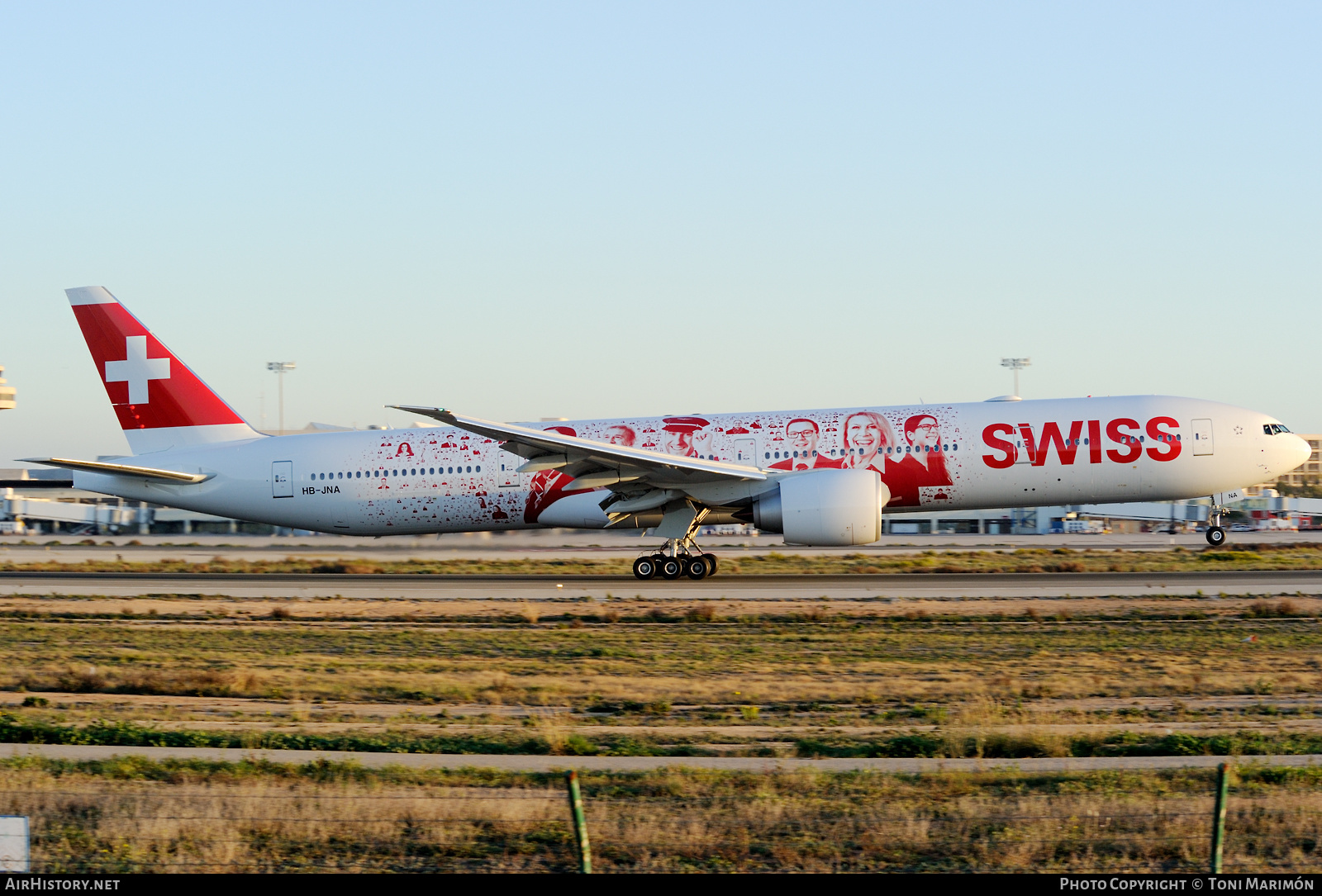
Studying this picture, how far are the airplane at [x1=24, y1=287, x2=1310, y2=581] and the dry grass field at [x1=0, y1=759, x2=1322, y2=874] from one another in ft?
55.7

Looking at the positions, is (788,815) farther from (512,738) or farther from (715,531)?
(715,531)

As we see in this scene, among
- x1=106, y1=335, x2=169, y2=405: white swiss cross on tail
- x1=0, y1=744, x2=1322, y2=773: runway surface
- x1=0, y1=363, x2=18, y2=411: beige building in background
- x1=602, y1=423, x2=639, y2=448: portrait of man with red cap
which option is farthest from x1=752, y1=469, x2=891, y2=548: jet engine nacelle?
x1=0, y1=363, x2=18, y2=411: beige building in background

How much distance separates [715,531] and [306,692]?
61152 millimetres

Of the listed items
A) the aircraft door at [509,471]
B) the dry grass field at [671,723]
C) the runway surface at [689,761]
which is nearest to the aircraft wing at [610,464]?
the aircraft door at [509,471]

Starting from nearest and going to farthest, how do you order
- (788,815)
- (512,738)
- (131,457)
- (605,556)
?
(788,815)
(512,738)
(131,457)
(605,556)

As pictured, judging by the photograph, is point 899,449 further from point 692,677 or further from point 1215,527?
point 692,677

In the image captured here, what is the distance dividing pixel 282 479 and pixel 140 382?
501 centimetres

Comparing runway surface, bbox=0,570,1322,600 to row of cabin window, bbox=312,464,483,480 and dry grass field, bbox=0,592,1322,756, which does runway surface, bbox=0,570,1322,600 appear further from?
row of cabin window, bbox=312,464,483,480

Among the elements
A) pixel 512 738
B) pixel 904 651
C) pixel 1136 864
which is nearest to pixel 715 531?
pixel 904 651

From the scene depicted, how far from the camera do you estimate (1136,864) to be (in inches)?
309

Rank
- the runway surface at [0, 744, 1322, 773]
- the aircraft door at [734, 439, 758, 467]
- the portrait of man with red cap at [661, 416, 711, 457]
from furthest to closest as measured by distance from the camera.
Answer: the portrait of man with red cap at [661, 416, 711, 457], the aircraft door at [734, 439, 758, 467], the runway surface at [0, 744, 1322, 773]

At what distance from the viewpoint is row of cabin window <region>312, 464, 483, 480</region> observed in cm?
3130

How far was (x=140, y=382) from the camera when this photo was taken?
33188 mm

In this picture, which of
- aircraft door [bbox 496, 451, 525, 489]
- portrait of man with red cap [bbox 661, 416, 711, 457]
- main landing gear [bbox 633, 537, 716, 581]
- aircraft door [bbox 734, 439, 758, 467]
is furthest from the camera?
aircraft door [bbox 496, 451, 525, 489]
